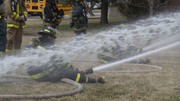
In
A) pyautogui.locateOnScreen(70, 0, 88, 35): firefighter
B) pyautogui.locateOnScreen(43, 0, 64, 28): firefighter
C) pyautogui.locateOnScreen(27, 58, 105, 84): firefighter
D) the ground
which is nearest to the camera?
the ground

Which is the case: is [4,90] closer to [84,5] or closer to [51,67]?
[51,67]

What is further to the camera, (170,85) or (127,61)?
(127,61)

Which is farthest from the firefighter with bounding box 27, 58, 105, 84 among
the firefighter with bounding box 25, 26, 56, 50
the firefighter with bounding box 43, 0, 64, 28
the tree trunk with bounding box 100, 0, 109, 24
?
the tree trunk with bounding box 100, 0, 109, 24

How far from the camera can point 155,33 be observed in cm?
1027

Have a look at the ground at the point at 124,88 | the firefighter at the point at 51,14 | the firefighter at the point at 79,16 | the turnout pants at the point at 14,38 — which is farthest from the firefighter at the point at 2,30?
the firefighter at the point at 51,14

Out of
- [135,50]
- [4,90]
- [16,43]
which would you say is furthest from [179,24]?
[4,90]

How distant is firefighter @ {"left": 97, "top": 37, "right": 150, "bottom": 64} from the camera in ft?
28.7

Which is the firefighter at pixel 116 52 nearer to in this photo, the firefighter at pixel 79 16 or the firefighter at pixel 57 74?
the firefighter at pixel 79 16

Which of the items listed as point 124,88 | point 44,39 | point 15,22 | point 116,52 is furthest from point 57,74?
point 15,22

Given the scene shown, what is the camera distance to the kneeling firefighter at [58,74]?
6520 mm

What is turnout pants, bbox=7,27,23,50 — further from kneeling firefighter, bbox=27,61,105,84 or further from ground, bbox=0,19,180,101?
kneeling firefighter, bbox=27,61,105,84

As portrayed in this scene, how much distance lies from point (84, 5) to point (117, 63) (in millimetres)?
2350

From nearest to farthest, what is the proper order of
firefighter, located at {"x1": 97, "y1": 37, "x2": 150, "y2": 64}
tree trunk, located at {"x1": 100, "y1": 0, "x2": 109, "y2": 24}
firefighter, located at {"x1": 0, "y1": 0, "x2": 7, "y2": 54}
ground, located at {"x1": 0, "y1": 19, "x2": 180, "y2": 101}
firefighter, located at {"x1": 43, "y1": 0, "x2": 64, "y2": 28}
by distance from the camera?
ground, located at {"x1": 0, "y1": 19, "x2": 180, "y2": 101} → firefighter, located at {"x1": 0, "y1": 0, "x2": 7, "y2": 54} → firefighter, located at {"x1": 97, "y1": 37, "x2": 150, "y2": 64} → firefighter, located at {"x1": 43, "y1": 0, "x2": 64, "y2": 28} → tree trunk, located at {"x1": 100, "y1": 0, "x2": 109, "y2": 24}

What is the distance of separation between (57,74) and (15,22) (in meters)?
2.83
